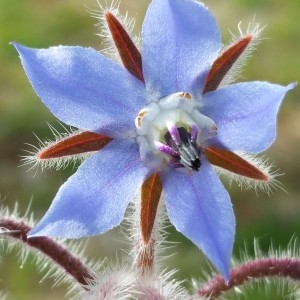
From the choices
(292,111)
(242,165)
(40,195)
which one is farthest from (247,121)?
(292,111)

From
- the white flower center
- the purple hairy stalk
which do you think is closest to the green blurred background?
the purple hairy stalk

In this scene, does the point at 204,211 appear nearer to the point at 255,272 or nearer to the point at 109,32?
the point at 255,272

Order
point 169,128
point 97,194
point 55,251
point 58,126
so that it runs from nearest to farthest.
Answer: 1. point 97,194
2. point 169,128
3. point 55,251
4. point 58,126

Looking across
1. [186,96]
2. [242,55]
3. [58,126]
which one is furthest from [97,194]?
[58,126]

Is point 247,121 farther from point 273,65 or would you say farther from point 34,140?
point 273,65

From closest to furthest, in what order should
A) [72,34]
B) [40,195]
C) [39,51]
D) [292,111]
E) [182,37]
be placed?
[39,51] → [182,37] → [40,195] → [292,111] → [72,34]
